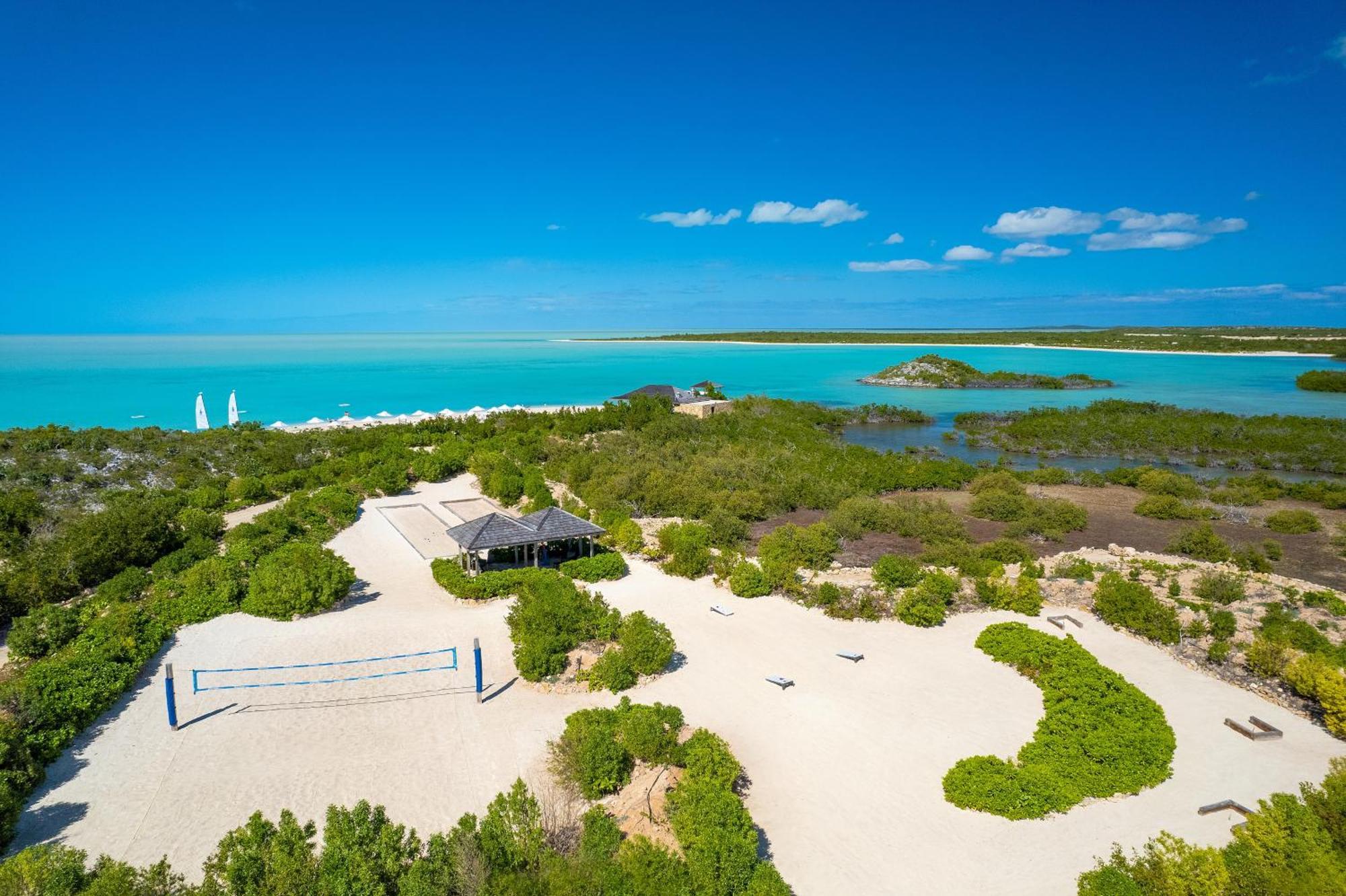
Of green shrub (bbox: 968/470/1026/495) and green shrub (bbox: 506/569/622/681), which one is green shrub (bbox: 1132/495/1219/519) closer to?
green shrub (bbox: 968/470/1026/495)

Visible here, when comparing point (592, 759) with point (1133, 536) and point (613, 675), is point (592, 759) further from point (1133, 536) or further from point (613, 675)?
point (1133, 536)

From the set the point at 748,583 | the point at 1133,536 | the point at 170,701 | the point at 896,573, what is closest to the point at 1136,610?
the point at 896,573

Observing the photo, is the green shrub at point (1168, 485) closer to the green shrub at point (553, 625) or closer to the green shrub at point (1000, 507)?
the green shrub at point (1000, 507)

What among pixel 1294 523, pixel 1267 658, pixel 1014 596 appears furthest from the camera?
pixel 1294 523

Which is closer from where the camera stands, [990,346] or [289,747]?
[289,747]

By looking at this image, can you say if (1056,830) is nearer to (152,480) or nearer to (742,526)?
(742,526)

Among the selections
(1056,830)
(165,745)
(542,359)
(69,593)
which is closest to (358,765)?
(165,745)

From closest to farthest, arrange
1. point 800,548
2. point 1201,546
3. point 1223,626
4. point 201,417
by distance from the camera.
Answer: point 1223,626 → point 800,548 → point 1201,546 → point 201,417

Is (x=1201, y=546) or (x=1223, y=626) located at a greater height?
(x=1223, y=626)
